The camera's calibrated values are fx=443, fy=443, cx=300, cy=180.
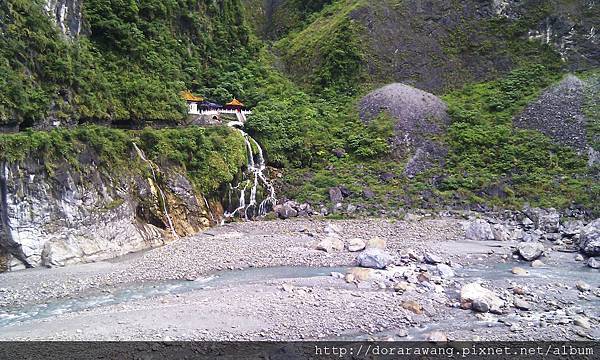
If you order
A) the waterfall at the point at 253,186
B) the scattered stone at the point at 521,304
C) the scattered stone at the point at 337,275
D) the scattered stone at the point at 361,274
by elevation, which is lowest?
the scattered stone at the point at 521,304

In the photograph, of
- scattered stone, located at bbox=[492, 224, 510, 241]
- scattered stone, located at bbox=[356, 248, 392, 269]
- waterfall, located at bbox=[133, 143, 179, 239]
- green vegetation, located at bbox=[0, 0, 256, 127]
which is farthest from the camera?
scattered stone, located at bbox=[492, 224, 510, 241]

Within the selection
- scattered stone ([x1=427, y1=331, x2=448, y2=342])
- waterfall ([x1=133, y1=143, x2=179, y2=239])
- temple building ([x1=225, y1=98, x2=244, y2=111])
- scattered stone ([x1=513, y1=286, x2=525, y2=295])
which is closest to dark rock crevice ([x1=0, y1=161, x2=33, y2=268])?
waterfall ([x1=133, y1=143, x2=179, y2=239])

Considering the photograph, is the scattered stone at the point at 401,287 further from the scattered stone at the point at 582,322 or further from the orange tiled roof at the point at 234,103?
the orange tiled roof at the point at 234,103

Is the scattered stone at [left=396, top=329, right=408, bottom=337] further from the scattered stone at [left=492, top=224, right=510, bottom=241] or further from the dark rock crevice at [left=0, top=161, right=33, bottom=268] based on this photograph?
the dark rock crevice at [left=0, top=161, right=33, bottom=268]

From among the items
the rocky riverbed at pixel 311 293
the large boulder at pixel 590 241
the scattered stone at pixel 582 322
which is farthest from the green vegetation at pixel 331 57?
the scattered stone at pixel 582 322

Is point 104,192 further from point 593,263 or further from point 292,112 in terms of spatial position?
point 593,263

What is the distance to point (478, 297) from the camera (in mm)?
15172

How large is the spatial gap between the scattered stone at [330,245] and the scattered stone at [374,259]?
2381 mm

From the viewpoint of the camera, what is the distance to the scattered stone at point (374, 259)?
19.0 m

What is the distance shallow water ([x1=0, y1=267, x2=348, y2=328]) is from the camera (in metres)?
14.8

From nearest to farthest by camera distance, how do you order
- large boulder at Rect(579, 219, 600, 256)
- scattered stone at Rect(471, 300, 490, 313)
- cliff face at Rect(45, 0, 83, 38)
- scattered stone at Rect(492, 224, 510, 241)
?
scattered stone at Rect(471, 300, 490, 313)
large boulder at Rect(579, 219, 600, 256)
scattered stone at Rect(492, 224, 510, 241)
cliff face at Rect(45, 0, 83, 38)

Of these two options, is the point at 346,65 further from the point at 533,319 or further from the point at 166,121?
the point at 533,319

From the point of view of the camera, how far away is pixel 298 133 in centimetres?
3491

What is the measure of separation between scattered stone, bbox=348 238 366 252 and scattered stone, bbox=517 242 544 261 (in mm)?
7361
